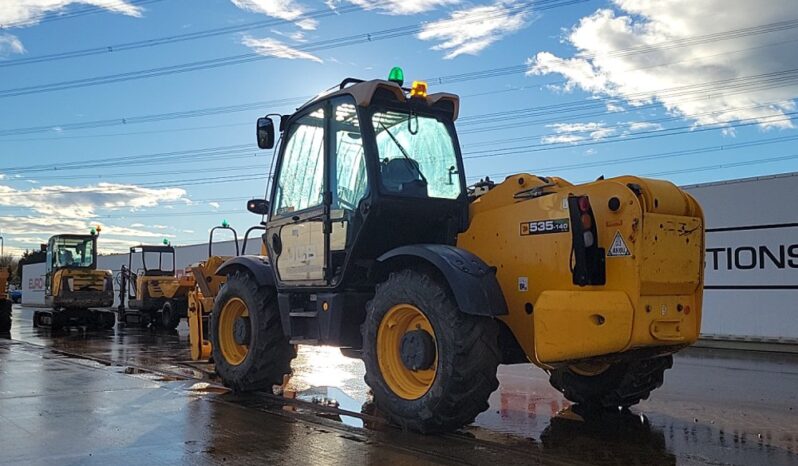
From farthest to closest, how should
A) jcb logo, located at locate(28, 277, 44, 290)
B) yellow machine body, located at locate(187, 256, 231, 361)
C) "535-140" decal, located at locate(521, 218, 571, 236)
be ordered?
1. jcb logo, located at locate(28, 277, 44, 290)
2. yellow machine body, located at locate(187, 256, 231, 361)
3. "535-140" decal, located at locate(521, 218, 571, 236)

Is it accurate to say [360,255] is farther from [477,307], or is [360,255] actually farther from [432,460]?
[432,460]

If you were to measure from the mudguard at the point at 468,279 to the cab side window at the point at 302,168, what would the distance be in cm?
179

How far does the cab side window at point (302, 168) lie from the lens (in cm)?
744

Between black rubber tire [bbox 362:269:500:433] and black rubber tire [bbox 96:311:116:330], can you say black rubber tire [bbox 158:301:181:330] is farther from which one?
black rubber tire [bbox 362:269:500:433]

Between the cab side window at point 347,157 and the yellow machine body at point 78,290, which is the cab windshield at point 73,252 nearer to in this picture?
the yellow machine body at point 78,290

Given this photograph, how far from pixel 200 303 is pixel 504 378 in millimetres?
4405

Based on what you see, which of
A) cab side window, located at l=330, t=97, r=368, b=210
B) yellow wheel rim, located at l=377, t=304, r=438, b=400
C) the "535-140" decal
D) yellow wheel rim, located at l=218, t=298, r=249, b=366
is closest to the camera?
the "535-140" decal

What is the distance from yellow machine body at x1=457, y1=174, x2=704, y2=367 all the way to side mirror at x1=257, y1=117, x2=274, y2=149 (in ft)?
9.76

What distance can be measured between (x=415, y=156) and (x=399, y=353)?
188 centimetres

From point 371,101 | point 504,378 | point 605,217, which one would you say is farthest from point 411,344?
point 504,378

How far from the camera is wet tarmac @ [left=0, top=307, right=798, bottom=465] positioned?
541 cm

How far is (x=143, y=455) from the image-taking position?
5.44 m

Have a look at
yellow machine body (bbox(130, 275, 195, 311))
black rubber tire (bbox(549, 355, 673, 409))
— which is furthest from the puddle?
yellow machine body (bbox(130, 275, 195, 311))

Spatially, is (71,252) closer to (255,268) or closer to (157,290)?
(157,290)
